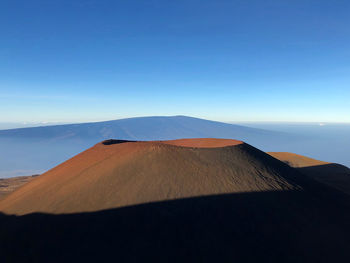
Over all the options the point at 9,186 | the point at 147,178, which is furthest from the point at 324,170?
the point at 9,186

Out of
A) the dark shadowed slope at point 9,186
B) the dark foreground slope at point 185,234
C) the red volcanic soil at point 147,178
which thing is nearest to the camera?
the dark foreground slope at point 185,234

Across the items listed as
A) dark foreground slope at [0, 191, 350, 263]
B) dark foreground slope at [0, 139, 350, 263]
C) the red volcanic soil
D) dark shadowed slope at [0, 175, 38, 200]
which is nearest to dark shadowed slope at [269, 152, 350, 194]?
dark foreground slope at [0, 139, 350, 263]

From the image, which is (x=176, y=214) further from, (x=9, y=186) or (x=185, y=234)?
(x=9, y=186)

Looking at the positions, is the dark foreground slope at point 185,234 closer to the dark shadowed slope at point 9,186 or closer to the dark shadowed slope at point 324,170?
the dark shadowed slope at point 324,170

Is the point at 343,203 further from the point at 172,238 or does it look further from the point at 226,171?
the point at 172,238

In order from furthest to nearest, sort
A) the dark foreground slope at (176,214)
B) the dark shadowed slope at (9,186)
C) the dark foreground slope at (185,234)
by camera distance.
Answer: the dark shadowed slope at (9,186)
the dark foreground slope at (176,214)
the dark foreground slope at (185,234)

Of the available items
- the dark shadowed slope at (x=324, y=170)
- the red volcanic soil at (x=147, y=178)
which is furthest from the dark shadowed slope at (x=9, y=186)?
the dark shadowed slope at (x=324, y=170)
